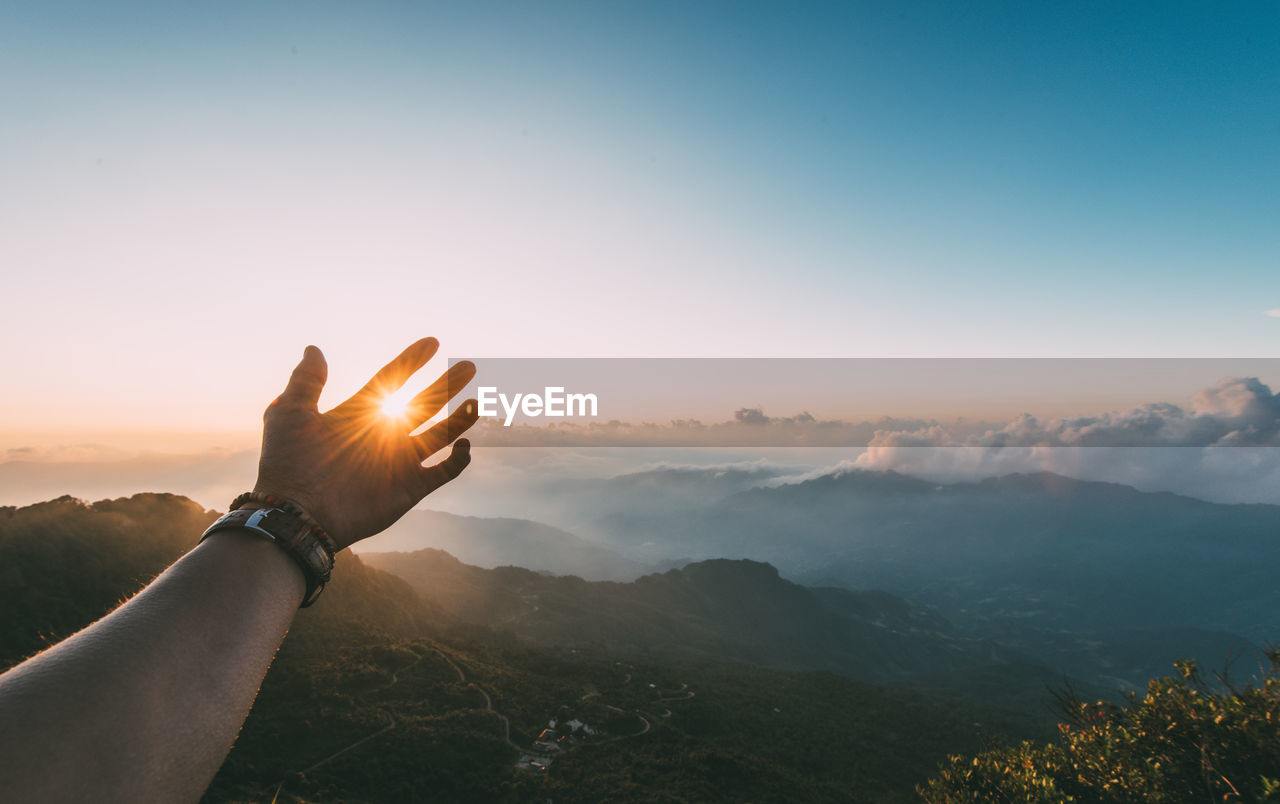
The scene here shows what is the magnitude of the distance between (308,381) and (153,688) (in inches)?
87.1

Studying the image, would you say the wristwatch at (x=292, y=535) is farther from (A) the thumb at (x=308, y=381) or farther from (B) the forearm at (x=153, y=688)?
(A) the thumb at (x=308, y=381)

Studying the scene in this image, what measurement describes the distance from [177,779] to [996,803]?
19968 millimetres

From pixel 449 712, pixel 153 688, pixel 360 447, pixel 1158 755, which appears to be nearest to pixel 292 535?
pixel 360 447

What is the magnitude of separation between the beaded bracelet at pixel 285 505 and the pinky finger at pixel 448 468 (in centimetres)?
84

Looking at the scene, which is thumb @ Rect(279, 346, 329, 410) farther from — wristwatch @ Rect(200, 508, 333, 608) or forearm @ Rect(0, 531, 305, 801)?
forearm @ Rect(0, 531, 305, 801)

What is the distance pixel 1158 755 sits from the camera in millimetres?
12805

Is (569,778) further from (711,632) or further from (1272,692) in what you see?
(711,632)

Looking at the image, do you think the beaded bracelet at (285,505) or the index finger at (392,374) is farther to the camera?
the index finger at (392,374)

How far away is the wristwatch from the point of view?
9.89 ft

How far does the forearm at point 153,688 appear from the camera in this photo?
5.54 ft

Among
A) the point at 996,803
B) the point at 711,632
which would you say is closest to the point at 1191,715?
the point at 996,803

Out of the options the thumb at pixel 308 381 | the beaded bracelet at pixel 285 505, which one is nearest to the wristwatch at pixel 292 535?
the beaded bracelet at pixel 285 505

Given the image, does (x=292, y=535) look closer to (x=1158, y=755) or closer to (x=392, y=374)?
(x=392, y=374)

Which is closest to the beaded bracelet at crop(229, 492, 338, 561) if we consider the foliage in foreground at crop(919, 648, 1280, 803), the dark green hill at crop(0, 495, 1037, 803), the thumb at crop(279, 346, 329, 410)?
the thumb at crop(279, 346, 329, 410)
